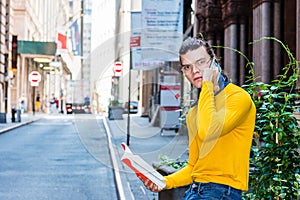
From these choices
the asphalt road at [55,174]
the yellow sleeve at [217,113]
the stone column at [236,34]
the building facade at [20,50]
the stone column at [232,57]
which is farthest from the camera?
the building facade at [20,50]

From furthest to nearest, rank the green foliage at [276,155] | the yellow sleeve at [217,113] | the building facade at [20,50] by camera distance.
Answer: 1. the building facade at [20,50]
2. the green foliage at [276,155]
3. the yellow sleeve at [217,113]

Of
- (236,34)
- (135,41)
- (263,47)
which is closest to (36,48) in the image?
(135,41)

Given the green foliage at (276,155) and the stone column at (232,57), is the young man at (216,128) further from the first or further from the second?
the stone column at (232,57)

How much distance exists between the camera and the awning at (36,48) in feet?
166

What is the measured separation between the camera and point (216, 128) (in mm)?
2600

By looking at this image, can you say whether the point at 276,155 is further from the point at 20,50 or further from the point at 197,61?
the point at 20,50

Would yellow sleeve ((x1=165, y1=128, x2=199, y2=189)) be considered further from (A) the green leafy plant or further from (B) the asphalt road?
(B) the asphalt road

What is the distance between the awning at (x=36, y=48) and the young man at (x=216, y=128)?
48994 mm

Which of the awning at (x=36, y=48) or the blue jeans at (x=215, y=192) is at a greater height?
the awning at (x=36, y=48)

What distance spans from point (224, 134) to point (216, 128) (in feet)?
0.31

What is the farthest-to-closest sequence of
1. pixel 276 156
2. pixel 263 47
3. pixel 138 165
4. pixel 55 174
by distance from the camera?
pixel 263 47
pixel 55 174
pixel 276 156
pixel 138 165

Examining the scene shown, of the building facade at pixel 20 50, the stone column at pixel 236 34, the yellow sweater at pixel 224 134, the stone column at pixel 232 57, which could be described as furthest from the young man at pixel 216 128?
the building facade at pixel 20 50

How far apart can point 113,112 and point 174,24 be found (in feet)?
64.2

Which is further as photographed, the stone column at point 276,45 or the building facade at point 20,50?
the building facade at point 20,50
